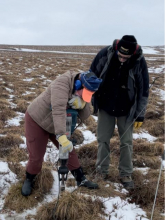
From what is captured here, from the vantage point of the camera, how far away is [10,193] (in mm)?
2971

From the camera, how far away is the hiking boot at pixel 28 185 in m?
2.97

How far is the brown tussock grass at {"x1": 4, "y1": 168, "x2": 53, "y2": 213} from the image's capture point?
284 centimetres

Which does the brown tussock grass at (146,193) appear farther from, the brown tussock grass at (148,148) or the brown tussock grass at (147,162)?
the brown tussock grass at (148,148)

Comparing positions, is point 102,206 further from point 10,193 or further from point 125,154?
point 10,193

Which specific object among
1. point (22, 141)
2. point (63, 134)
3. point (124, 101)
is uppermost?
point (124, 101)

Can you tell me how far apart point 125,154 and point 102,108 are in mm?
809

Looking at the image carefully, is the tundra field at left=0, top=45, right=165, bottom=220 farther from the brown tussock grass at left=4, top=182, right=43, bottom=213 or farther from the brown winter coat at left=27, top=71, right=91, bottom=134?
the brown winter coat at left=27, top=71, right=91, bottom=134

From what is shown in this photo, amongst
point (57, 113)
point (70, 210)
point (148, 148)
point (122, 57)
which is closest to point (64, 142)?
point (57, 113)

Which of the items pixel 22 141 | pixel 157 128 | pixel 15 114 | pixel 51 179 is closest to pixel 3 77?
pixel 15 114

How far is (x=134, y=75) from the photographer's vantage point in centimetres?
304

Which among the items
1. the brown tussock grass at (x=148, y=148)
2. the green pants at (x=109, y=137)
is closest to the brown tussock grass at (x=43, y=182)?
the green pants at (x=109, y=137)

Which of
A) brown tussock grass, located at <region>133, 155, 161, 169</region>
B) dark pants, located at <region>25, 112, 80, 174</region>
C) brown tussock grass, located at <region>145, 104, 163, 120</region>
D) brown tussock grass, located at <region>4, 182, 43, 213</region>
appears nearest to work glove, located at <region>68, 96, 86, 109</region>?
dark pants, located at <region>25, 112, 80, 174</region>

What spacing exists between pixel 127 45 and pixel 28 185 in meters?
2.24

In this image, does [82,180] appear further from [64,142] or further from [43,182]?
[64,142]
